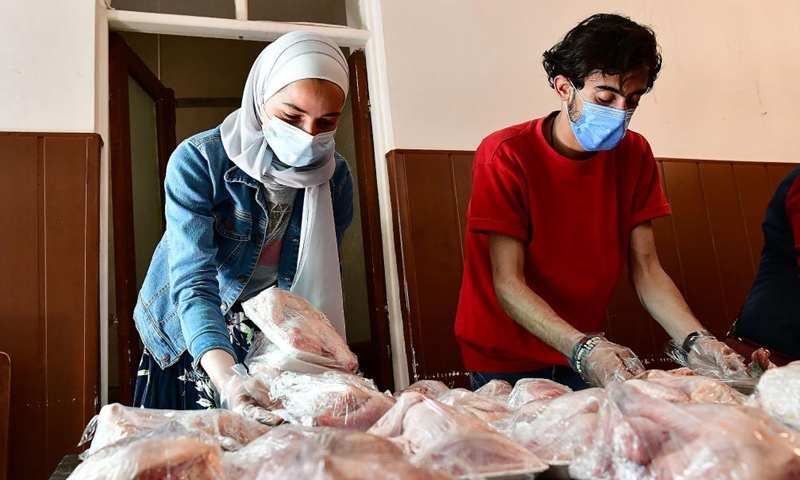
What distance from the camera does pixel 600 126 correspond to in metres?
1.66

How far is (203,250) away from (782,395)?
1.08 meters

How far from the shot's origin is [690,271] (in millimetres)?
2980

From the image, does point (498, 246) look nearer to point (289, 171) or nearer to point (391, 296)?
point (289, 171)

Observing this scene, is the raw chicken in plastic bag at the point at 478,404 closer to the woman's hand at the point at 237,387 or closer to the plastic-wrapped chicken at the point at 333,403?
the plastic-wrapped chicken at the point at 333,403

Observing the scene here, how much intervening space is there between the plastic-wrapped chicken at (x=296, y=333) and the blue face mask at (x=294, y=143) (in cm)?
39

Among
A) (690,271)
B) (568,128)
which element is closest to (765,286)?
(568,128)

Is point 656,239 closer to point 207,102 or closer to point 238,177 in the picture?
point 238,177

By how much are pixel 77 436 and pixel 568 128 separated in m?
1.81

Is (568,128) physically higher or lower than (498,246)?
higher

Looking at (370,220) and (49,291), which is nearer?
(49,291)

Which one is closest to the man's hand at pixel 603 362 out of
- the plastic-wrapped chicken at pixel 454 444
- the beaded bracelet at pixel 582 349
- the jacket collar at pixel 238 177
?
the beaded bracelet at pixel 582 349

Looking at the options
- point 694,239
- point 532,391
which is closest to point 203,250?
point 532,391

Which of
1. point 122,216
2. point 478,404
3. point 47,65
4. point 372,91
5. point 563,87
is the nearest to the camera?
point 478,404

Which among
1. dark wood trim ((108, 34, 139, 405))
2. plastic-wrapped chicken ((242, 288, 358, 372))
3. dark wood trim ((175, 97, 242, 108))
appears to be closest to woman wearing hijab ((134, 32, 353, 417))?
plastic-wrapped chicken ((242, 288, 358, 372))
